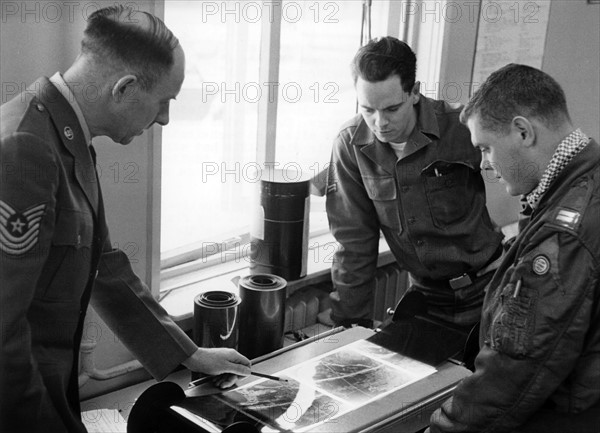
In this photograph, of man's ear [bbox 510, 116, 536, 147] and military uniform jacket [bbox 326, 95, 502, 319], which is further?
military uniform jacket [bbox 326, 95, 502, 319]

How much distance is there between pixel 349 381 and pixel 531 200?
2.20ft

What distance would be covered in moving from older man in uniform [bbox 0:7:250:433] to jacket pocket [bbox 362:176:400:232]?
1.07 m

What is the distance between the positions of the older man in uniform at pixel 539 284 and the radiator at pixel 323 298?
106cm

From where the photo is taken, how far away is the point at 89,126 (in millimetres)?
1451

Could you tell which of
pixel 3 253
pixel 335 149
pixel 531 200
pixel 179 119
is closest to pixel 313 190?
pixel 335 149

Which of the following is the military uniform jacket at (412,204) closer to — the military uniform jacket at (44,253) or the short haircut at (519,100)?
the short haircut at (519,100)

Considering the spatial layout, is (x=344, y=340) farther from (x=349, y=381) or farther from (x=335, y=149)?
(x=335, y=149)

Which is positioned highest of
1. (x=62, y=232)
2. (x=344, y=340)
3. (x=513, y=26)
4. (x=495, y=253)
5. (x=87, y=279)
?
(x=513, y=26)

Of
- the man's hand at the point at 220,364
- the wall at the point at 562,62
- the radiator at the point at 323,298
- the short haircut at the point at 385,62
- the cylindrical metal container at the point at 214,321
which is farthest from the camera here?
the wall at the point at 562,62

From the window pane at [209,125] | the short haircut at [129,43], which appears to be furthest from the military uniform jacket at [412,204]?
the short haircut at [129,43]

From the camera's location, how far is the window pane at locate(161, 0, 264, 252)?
Answer: 244cm

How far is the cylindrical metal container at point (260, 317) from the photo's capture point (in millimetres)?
2174

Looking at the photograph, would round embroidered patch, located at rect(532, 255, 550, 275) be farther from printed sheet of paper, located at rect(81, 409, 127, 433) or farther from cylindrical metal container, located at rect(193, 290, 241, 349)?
printed sheet of paper, located at rect(81, 409, 127, 433)

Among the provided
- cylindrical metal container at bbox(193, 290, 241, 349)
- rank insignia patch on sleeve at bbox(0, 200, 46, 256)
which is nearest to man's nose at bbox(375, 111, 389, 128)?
cylindrical metal container at bbox(193, 290, 241, 349)
